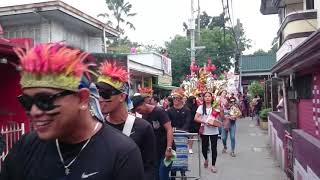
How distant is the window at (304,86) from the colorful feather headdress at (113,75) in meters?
5.07

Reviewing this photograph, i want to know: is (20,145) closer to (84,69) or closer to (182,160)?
(84,69)

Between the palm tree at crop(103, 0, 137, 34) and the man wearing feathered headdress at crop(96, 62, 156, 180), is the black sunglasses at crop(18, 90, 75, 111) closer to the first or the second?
the man wearing feathered headdress at crop(96, 62, 156, 180)

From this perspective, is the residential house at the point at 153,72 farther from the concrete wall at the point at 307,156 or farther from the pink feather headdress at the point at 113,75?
the pink feather headdress at the point at 113,75

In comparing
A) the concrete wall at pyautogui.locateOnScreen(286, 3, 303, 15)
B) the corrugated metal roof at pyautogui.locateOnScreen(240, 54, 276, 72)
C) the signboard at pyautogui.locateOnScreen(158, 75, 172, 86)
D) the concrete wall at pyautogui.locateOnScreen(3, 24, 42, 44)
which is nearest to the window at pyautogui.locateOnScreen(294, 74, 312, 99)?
the concrete wall at pyautogui.locateOnScreen(286, 3, 303, 15)

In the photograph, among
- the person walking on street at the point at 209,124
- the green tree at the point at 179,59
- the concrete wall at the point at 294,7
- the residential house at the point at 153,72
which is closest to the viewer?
the person walking on street at the point at 209,124

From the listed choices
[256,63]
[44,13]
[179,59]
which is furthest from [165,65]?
[44,13]

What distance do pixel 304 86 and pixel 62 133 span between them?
8.07 metres

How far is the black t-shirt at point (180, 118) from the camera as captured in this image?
10.3 meters

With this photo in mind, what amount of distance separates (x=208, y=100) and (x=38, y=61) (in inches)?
347

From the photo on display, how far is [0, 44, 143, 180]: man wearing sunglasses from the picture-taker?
6.98 feet

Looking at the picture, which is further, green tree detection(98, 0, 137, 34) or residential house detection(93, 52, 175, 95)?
green tree detection(98, 0, 137, 34)

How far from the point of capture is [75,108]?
7.29 feet

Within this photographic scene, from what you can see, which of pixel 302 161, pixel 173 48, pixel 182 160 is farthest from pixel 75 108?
pixel 173 48

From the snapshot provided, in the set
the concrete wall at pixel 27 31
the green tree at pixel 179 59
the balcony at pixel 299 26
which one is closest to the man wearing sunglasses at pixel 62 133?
the balcony at pixel 299 26
